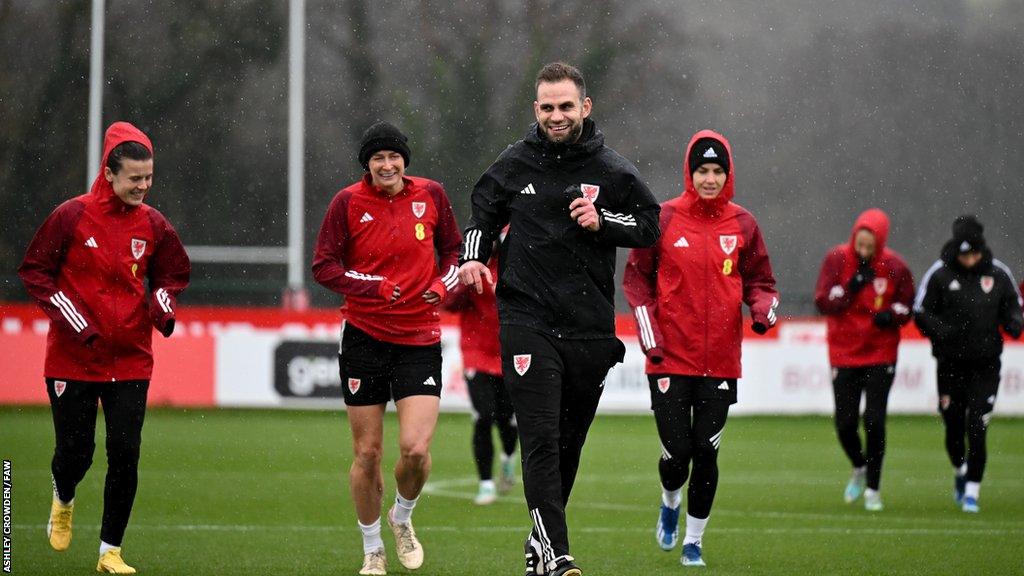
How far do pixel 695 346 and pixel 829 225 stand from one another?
2197cm

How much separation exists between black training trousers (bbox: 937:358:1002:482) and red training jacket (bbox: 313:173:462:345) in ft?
17.4

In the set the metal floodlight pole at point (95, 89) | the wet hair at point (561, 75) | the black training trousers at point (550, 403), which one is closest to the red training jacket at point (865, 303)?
the black training trousers at point (550, 403)

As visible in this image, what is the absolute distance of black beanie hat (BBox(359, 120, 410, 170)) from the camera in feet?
29.6

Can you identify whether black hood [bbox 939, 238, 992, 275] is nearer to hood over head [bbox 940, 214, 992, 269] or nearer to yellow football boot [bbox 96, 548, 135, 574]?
hood over head [bbox 940, 214, 992, 269]

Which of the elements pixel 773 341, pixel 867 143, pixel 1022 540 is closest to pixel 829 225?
pixel 867 143

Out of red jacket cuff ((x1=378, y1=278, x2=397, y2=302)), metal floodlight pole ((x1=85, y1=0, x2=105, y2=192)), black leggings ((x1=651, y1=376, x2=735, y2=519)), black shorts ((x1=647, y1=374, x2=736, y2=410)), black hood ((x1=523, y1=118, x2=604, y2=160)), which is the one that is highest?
→ metal floodlight pole ((x1=85, y1=0, x2=105, y2=192))

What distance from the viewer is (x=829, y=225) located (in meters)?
31.0

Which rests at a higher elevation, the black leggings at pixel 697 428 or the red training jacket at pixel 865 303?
the red training jacket at pixel 865 303

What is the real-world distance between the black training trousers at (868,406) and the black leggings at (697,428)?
351 cm

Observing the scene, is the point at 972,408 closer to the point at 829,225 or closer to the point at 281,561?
the point at 281,561

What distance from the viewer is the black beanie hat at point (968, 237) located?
13.0 metres

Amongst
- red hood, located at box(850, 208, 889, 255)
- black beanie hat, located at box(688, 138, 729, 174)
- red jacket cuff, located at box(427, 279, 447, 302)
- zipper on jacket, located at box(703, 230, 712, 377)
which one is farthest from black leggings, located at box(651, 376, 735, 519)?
red hood, located at box(850, 208, 889, 255)

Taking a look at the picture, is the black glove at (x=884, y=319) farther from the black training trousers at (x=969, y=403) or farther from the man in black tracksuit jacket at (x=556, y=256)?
the man in black tracksuit jacket at (x=556, y=256)

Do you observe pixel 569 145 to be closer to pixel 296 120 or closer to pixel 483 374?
pixel 483 374
